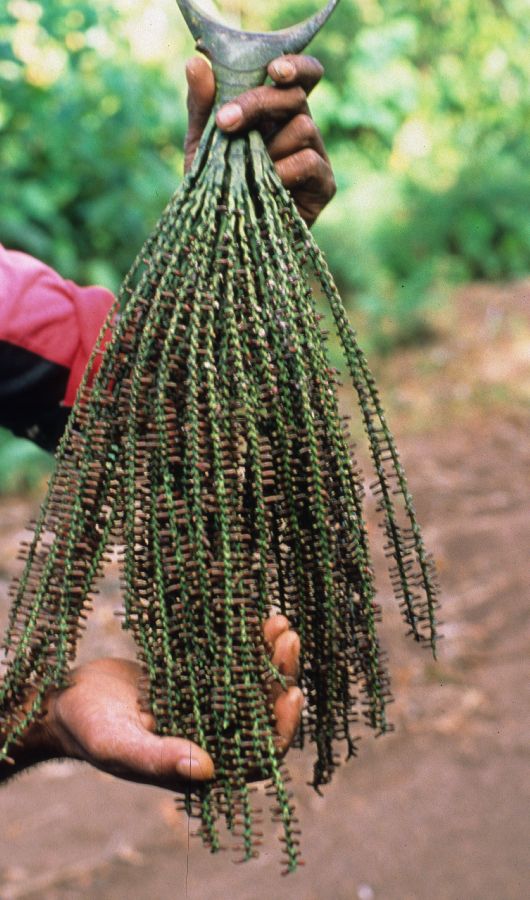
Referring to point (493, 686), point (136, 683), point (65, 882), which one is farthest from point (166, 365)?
point (493, 686)

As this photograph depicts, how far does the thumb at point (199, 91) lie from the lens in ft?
4.37

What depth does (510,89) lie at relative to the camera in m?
9.05

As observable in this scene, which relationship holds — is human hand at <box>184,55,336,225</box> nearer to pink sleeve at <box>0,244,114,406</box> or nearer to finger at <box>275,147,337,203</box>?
finger at <box>275,147,337,203</box>

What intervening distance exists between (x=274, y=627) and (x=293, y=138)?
0.67 meters

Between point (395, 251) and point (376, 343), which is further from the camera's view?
point (395, 251)

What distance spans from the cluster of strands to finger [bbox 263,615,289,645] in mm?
26

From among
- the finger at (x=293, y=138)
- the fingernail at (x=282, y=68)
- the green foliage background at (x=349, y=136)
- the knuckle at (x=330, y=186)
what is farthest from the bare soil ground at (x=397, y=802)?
the fingernail at (x=282, y=68)

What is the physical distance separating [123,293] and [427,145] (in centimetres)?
783

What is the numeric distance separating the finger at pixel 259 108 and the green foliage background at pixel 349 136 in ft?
0.68

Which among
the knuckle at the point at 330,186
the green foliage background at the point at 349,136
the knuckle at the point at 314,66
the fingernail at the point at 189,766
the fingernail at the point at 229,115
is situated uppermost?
the knuckle at the point at 314,66

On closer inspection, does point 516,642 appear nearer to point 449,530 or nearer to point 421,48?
point 449,530

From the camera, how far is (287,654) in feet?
4.13

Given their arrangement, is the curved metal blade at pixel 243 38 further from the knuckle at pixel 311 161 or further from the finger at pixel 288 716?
the finger at pixel 288 716

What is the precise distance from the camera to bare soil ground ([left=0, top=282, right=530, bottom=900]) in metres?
2.99
